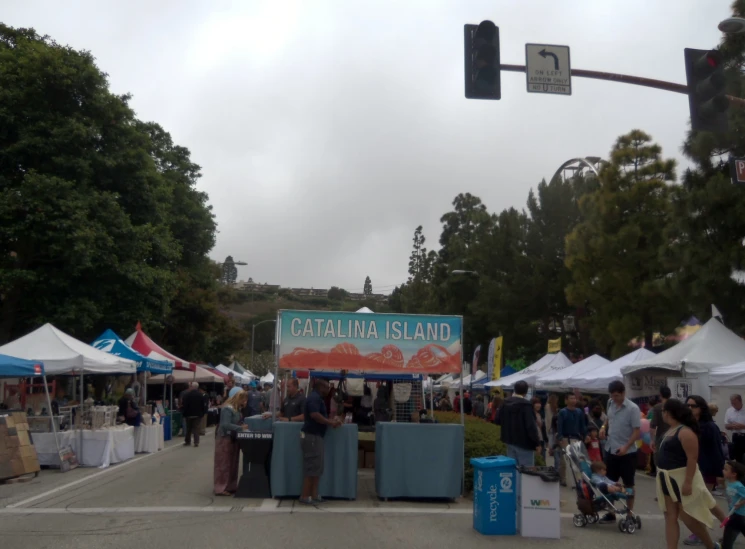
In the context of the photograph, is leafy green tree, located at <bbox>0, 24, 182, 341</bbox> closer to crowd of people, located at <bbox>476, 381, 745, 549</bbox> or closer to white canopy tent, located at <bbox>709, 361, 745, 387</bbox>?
crowd of people, located at <bbox>476, 381, 745, 549</bbox>

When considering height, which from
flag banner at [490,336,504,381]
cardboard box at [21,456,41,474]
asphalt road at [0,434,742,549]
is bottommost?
asphalt road at [0,434,742,549]

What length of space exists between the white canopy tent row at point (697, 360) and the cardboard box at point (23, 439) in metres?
13.5

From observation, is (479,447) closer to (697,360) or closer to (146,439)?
(697,360)

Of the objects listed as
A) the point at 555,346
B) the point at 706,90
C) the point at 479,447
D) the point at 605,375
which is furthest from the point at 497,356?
the point at 706,90

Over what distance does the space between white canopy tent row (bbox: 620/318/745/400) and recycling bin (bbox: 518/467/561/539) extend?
8.31m

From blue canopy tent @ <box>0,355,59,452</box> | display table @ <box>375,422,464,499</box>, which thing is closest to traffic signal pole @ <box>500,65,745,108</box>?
display table @ <box>375,422,464,499</box>

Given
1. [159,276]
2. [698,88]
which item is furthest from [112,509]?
[159,276]

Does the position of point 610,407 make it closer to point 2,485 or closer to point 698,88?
point 698,88

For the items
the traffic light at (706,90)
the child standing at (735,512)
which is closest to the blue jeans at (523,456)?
the child standing at (735,512)

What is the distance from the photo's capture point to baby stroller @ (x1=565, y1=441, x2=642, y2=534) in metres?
9.20

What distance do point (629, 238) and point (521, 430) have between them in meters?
19.8

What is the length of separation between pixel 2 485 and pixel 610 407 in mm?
10453

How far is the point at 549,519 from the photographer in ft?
28.9

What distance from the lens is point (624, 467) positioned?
9703 millimetres
